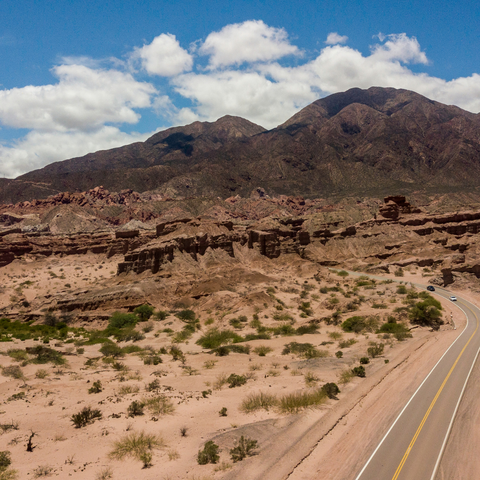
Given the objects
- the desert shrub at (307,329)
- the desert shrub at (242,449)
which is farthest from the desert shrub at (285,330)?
the desert shrub at (242,449)

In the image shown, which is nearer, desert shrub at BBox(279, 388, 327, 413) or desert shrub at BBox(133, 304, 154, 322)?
desert shrub at BBox(279, 388, 327, 413)

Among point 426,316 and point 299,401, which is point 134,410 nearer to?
point 299,401

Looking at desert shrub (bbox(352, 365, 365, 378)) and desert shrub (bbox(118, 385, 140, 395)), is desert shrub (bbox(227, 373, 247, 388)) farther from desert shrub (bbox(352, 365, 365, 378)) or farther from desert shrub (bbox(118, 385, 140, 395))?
desert shrub (bbox(352, 365, 365, 378))

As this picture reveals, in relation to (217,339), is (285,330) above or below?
below

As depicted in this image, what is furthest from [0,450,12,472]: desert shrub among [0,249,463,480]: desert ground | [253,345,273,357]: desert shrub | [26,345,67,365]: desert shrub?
[253,345,273,357]: desert shrub

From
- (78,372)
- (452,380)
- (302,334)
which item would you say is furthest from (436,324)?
(78,372)

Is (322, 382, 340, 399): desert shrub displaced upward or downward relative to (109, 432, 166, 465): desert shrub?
downward

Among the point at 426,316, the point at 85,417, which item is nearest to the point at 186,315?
the point at 426,316

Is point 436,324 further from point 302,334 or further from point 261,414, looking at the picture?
point 261,414
